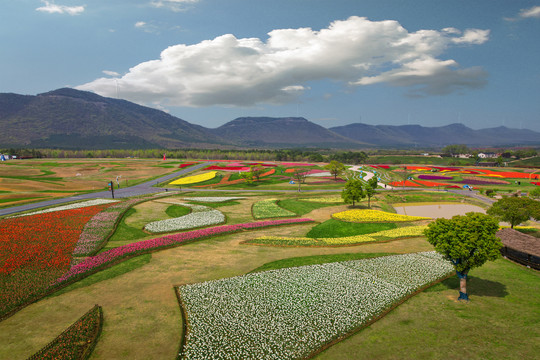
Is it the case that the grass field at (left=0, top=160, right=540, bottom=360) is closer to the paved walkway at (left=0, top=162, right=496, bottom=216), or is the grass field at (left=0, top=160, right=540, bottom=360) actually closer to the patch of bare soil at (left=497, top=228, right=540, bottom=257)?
the patch of bare soil at (left=497, top=228, right=540, bottom=257)

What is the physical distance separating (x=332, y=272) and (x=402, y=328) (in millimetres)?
8931

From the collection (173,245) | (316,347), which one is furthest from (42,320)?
(316,347)

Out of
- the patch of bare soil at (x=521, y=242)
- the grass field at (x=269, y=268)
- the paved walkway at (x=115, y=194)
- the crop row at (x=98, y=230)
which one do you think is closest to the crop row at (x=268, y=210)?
the grass field at (x=269, y=268)

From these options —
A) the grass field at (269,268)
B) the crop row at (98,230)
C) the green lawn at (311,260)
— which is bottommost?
the grass field at (269,268)

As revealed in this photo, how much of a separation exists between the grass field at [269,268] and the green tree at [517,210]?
1437 cm

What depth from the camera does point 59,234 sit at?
35.5 m

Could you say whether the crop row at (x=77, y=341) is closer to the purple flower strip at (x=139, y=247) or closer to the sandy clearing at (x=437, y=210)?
the purple flower strip at (x=139, y=247)

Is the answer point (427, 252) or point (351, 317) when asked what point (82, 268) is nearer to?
point (351, 317)

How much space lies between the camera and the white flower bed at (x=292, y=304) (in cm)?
1699

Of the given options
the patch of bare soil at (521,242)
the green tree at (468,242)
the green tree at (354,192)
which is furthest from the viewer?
→ the green tree at (354,192)

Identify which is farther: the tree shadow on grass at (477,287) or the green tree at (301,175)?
the green tree at (301,175)

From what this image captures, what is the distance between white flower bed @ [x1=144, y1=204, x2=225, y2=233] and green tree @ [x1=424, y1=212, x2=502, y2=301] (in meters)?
33.8

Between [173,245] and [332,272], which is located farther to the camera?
[173,245]

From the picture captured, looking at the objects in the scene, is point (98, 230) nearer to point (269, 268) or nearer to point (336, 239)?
point (269, 268)
